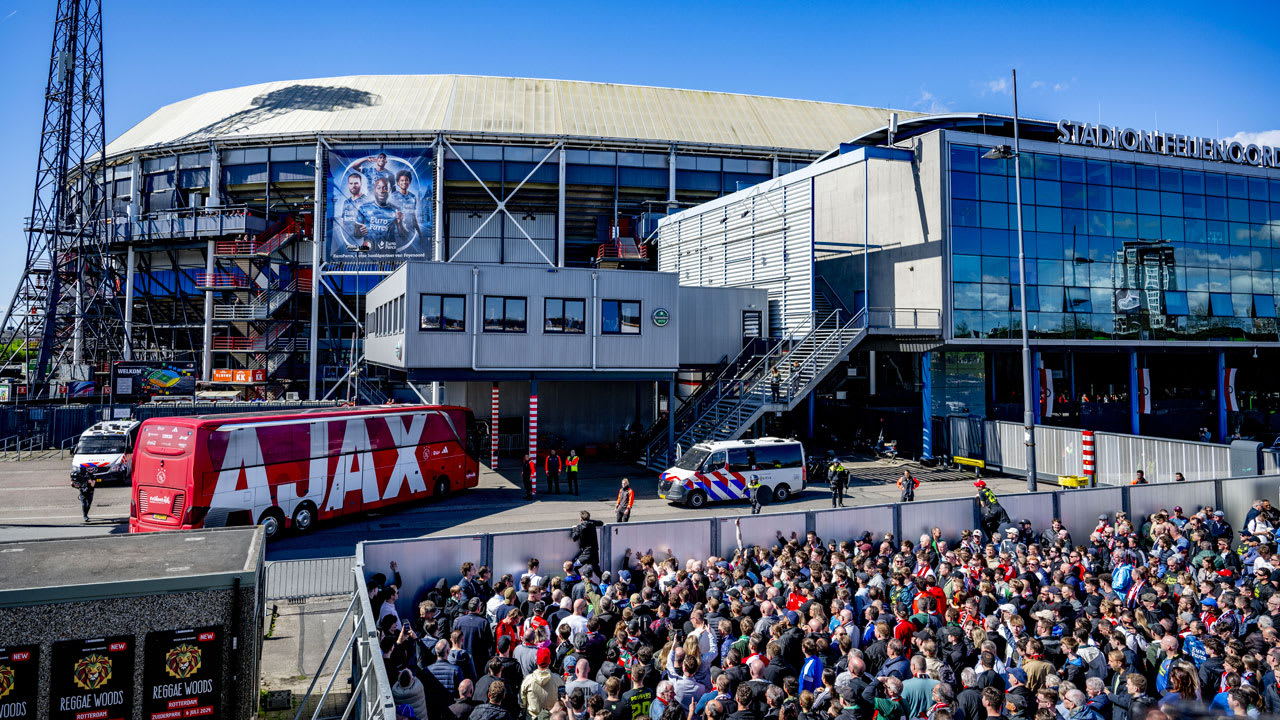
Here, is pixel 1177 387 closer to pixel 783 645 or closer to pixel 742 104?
pixel 742 104

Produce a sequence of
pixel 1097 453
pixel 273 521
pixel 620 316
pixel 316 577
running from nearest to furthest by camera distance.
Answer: pixel 316 577 → pixel 273 521 → pixel 1097 453 → pixel 620 316

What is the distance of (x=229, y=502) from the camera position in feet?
63.1

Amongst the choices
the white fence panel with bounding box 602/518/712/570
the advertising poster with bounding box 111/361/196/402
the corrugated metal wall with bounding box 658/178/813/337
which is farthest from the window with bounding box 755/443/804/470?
the advertising poster with bounding box 111/361/196/402

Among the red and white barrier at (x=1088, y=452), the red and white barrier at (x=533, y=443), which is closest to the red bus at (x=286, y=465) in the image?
the red and white barrier at (x=533, y=443)

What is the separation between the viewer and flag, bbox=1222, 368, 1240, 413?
40619mm

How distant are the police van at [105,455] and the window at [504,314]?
1461 cm

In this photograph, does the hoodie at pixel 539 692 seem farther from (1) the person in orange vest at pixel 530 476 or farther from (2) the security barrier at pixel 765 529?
(1) the person in orange vest at pixel 530 476

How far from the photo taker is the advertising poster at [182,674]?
6.50 metres

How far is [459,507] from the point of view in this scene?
25109 mm

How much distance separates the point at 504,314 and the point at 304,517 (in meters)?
10.1

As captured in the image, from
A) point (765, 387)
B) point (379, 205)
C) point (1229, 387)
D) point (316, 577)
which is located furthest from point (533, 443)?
point (1229, 387)

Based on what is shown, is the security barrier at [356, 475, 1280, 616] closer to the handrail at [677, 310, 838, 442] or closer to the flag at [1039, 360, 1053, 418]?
the handrail at [677, 310, 838, 442]

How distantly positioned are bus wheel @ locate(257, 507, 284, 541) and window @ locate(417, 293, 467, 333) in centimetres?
865

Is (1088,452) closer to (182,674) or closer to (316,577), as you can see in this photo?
(316,577)
